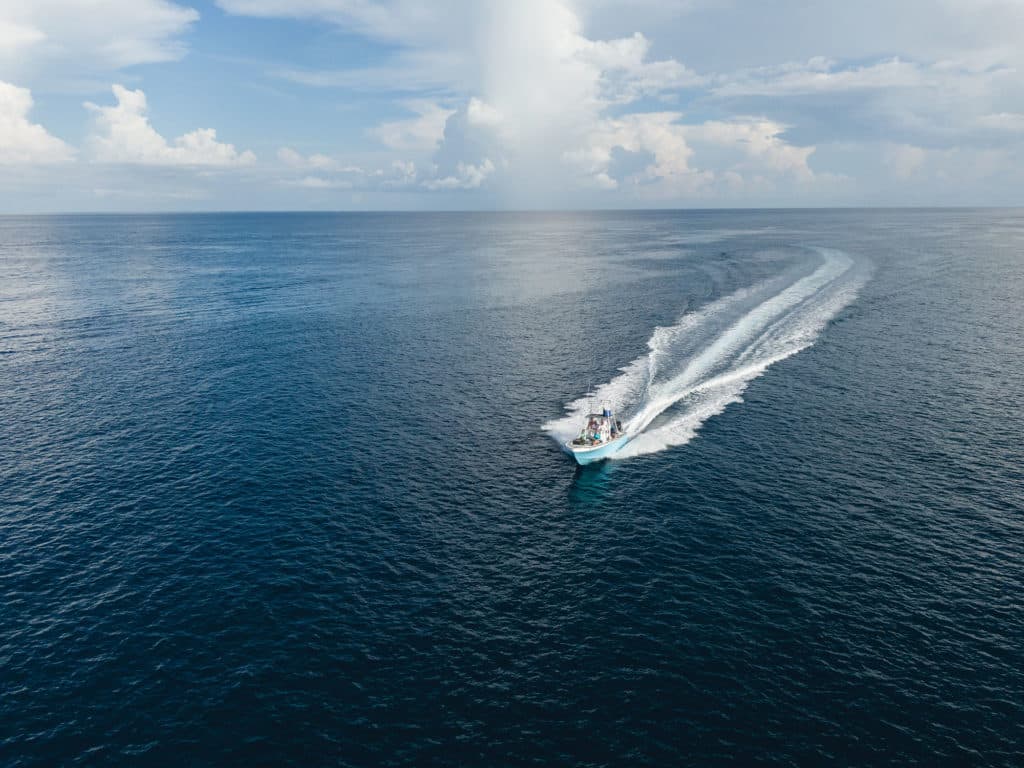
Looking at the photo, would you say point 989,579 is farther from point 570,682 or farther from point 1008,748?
point 570,682

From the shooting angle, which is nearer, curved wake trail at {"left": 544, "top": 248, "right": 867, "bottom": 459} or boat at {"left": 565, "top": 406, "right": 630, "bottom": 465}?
boat at {"left": 565, "top": 406, "right": 630, "bottom": 465}

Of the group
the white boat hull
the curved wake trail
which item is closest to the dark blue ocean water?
the curved wake trail

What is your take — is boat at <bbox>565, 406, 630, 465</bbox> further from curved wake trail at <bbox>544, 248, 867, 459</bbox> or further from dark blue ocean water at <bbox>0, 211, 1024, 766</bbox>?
dark blue ocean water at <bbox>0, 211, 1024, 766</bbox>

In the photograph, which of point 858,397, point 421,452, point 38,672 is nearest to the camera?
point 38,672

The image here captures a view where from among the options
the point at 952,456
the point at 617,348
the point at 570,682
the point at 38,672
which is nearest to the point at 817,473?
the point at 952,456

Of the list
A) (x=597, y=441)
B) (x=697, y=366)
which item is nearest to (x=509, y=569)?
(x=597, y=441)

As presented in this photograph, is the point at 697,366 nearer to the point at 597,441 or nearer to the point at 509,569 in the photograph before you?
the point at 597,441
